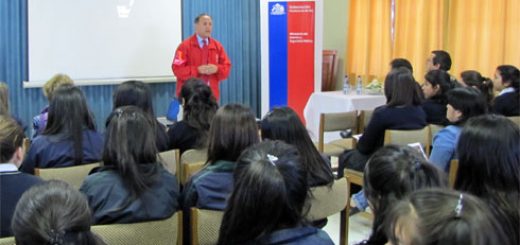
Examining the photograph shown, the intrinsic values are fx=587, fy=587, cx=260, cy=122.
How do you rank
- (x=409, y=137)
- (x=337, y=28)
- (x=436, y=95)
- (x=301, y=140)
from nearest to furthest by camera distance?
(x=301, y=140) < (x=409, y=137) < (x=436, y=95) < (x=337, y=28)

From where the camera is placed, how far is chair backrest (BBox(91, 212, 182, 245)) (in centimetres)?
193

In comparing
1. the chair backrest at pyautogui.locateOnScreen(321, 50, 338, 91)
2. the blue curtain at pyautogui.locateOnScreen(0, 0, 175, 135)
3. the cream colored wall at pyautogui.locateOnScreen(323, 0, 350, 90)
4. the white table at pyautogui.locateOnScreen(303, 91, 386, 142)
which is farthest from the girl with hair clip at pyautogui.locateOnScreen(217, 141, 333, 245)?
the cream colored wall at pyautogui.locateOnScreen(323, 0, 350, 90)

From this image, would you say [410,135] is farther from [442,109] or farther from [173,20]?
[173,20]

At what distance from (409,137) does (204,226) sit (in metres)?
1.92

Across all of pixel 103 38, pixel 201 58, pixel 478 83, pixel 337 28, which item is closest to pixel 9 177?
pixel 478 83

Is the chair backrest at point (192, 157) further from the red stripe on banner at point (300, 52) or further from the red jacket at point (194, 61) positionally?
the red stripe on banner at point (300, 52)

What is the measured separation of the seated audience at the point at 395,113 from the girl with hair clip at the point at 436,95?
432 mm

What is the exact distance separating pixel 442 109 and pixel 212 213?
2674 mm

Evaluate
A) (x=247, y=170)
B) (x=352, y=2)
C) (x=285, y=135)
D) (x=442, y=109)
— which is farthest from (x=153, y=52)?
(x=247, y=170)

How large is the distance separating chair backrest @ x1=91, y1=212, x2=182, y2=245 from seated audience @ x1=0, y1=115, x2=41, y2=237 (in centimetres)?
36

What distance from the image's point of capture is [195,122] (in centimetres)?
348

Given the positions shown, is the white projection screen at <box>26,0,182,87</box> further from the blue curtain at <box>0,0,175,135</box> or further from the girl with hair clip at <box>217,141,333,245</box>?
the girl with hair clip at <box>217,141,333,245</box>

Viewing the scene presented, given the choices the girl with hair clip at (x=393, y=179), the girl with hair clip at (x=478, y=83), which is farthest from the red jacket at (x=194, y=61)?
the girl with hair clip at (x=393, y=179)

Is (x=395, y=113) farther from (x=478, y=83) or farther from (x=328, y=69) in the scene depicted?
(x=328, y=69)
